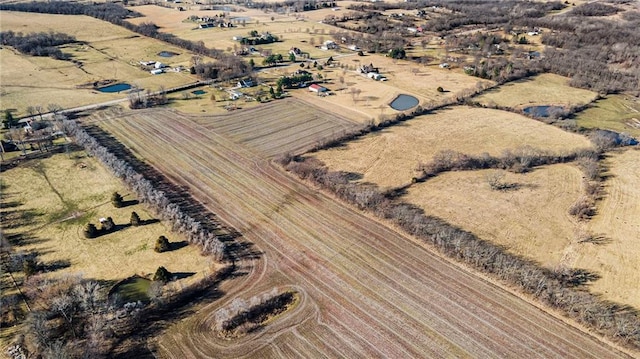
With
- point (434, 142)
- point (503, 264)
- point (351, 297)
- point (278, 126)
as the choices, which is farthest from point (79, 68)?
point (503, 264)

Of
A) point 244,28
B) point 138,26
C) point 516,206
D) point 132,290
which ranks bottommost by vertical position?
point 132,290

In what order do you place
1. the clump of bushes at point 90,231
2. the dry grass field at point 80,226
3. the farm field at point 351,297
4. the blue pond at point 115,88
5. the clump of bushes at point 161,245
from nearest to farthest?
the farm field at point 351,297 → the dry grass field at point 80,226 → the clump of bushes at point 161,245 → the clump of bushes at point 90,231 → the blue pond at point 115,88

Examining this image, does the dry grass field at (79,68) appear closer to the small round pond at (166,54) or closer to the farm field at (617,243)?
the small round pond at (166,54)

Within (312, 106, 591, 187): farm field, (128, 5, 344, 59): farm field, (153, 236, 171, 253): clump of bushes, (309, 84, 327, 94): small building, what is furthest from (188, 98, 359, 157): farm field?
(128, 5, 344, 59): farm field

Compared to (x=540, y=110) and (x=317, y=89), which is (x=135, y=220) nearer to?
(x=317, y=89)

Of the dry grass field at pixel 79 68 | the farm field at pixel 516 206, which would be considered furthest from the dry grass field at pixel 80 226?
the farm field at pixel 516 206

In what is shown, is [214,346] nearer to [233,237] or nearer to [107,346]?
[107,346]
